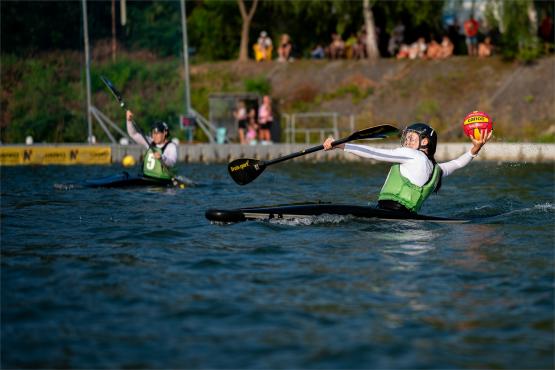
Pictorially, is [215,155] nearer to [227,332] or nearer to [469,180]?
[469,180]

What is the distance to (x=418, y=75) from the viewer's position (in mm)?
36094

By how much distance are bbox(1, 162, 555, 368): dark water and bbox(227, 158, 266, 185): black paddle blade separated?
779mm

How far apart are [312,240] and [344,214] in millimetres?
1369

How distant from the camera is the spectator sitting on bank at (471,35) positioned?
117 feet

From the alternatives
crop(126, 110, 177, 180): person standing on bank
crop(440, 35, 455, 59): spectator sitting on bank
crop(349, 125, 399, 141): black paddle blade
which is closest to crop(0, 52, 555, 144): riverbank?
crop(440, 35, 455, 59): spectator sitting on bank

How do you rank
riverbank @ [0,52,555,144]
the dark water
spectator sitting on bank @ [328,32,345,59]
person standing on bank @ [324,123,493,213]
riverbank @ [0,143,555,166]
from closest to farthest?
1. the dark water
2. person standing on bank @ [324,123,493,213]
3. riverbank @ [0,143,555,166]
4. riverbank @ [0,52,555,144]
5. spectator sitting on bank @ [328,32,345,59]

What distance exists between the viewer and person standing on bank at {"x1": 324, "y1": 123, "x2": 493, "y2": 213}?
1276cm

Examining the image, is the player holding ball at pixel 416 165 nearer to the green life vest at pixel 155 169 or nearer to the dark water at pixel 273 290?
the dark water at pixel 273 290

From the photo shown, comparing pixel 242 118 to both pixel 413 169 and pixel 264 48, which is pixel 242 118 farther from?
pixel 413 169

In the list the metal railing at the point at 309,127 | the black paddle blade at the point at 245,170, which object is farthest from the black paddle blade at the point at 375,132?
the metal railing at the point at 309,127

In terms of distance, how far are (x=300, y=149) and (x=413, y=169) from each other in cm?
1616

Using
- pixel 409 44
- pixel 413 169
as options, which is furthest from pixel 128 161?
pixel 409 44

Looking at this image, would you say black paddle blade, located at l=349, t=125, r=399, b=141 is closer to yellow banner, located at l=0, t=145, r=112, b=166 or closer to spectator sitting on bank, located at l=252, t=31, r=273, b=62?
yellow banner, located at l=0, t=145, r=112, b=166

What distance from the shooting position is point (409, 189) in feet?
42.9
